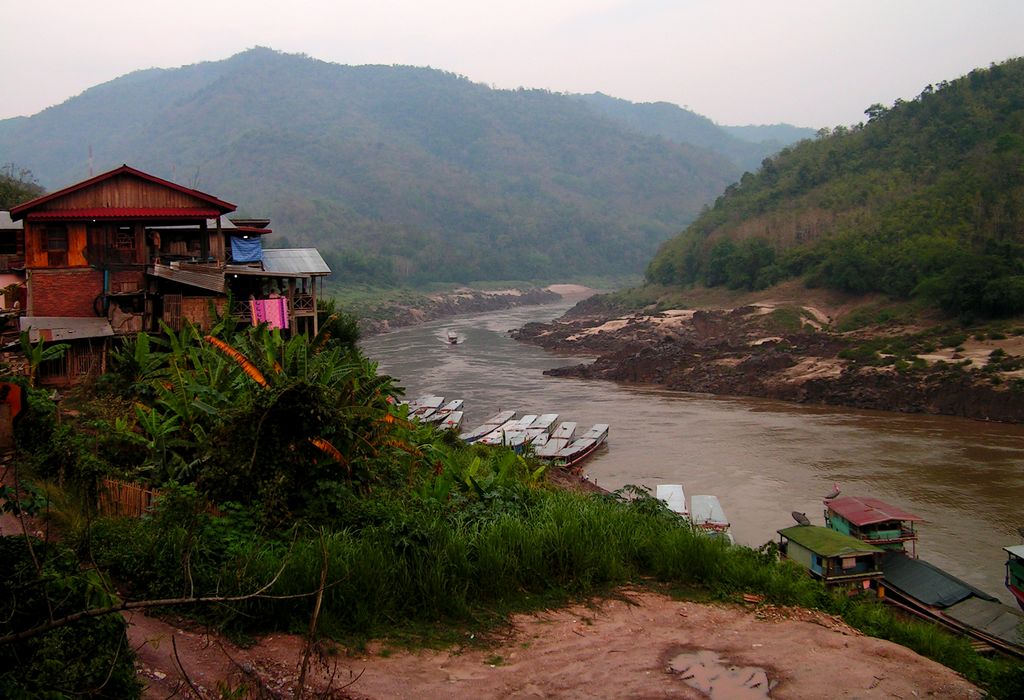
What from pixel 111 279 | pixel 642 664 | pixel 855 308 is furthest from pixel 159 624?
pixel 855 308

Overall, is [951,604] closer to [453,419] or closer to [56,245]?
[453,419]

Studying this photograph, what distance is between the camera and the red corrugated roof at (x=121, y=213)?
17688 millimetres

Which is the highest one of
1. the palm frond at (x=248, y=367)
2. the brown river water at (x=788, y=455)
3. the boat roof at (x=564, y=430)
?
the palm frond at (x=248, y=367)

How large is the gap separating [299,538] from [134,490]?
2.44 m

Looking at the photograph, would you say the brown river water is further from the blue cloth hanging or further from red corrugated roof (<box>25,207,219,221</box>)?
red corrugated roof (<box>25,207,219,221</box>)

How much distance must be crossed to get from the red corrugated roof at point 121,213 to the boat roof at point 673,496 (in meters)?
13.1

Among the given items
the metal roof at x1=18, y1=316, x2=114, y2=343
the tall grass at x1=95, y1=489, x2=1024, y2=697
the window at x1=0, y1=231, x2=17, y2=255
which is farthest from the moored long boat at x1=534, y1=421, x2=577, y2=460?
the window at x1=0, y1=231, x2=17, y2=255

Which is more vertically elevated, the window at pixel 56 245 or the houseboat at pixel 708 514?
the window at pixel 56 245

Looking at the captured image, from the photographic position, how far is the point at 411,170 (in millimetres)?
143875

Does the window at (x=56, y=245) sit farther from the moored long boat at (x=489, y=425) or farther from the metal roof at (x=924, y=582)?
the metal roof at (x=924, y=582)

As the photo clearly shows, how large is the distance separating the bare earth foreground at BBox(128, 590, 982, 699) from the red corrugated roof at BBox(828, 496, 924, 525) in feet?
24.8

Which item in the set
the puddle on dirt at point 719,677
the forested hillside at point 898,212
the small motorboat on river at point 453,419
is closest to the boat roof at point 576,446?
the small motorboat on river at point 453,419

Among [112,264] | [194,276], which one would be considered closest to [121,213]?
[112,264]

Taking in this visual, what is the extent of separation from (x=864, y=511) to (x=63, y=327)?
56.1 feet
